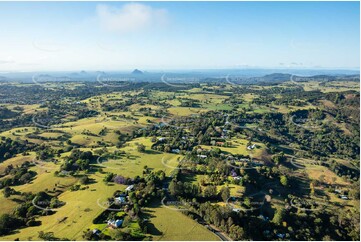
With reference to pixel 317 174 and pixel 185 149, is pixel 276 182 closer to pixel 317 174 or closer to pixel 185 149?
pixel 317 174

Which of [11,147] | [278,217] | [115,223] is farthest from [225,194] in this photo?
[11,147]

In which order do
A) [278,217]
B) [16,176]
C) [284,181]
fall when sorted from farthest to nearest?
[284,181]
[16,176]
[278,217]

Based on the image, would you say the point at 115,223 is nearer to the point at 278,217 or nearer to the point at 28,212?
the point at 28,212

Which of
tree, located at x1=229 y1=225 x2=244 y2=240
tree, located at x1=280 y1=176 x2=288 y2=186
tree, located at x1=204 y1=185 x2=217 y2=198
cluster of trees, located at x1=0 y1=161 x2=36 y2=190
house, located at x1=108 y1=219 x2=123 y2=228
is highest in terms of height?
cluster of trees, located at x1=0 y1=161 x2=36 y2=190

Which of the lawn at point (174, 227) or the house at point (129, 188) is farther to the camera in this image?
the house at point (129, 188)

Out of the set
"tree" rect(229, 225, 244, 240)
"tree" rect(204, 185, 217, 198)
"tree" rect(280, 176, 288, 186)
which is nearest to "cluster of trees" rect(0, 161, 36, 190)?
"tree" rect(204, 185, 217, 198)

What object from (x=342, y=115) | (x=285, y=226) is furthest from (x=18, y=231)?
(x=342, y=115)

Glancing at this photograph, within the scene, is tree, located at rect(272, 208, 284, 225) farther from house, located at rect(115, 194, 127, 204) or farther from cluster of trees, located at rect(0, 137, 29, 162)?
cluster of trees, located at rect(0, 137, 29, 162)

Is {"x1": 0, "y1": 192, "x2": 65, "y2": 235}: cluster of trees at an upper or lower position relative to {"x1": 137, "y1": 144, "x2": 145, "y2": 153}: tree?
lower

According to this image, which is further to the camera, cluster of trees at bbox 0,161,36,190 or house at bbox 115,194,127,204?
cluster of trees at bbox 0,161,36,190

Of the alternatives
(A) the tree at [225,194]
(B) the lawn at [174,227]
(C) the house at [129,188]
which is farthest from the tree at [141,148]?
(A) the tree at [225,194]

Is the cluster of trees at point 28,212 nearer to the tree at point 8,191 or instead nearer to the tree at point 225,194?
the tree at point 8,191
